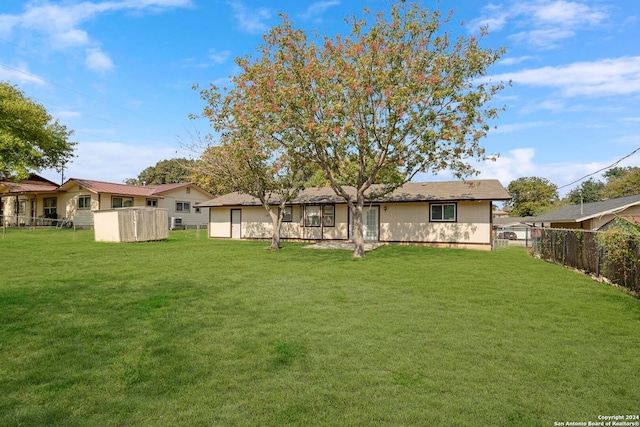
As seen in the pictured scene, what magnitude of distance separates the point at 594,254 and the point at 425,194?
997 centimetres

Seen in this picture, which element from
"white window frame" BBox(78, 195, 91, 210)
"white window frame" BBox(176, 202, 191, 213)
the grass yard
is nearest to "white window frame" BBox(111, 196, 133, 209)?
"white window frame" BBox(78, 195, 91, 210)

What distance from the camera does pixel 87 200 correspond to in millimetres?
30578

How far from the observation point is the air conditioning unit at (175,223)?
3408cm

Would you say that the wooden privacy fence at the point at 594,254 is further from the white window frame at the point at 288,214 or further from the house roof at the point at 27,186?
the house roof at the point at 27,186

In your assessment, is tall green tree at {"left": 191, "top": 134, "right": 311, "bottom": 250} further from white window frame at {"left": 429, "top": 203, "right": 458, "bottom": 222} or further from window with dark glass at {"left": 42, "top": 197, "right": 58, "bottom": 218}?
window with dark glass at {"left": 42, "top": 197, "right": 58, "bottom": 218}

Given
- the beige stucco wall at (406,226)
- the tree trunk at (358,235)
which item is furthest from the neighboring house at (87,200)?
the tree trunk at (358,235)

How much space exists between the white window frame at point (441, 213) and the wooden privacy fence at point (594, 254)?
4.03 m

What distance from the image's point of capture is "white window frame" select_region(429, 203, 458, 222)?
19.1 meters

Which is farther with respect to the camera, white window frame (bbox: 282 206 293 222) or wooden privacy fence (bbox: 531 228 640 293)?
white window frame (bbox: 282 206 293 222)

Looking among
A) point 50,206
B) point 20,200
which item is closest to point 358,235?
point 50,206

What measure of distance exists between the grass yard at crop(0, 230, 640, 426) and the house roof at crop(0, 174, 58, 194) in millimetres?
29796

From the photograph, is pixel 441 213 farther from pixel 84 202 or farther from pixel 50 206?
pixel 50 206

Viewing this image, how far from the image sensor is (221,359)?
421 centimetres

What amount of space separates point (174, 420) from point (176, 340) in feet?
6.40
